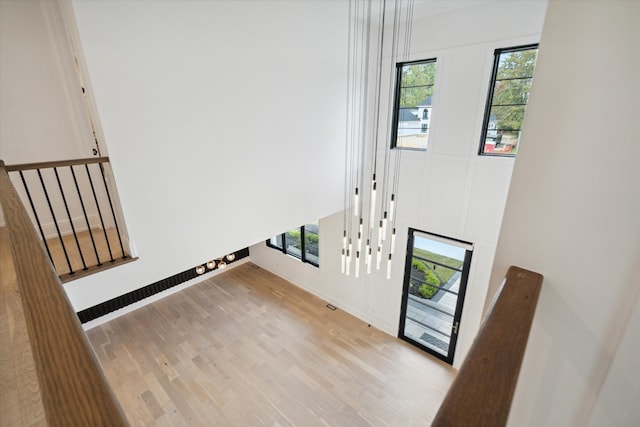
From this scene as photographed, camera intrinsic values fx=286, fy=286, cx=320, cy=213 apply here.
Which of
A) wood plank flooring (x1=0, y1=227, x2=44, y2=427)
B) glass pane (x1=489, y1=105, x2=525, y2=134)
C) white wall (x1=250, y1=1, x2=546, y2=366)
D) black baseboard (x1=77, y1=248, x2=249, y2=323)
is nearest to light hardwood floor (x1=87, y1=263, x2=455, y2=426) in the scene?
black baseboard (x1=77, y1=248, x2=249, y2=323)

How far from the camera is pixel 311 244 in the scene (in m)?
7.31

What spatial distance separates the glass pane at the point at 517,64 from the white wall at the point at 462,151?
0.14 meters

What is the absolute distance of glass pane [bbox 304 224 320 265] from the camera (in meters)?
7.22

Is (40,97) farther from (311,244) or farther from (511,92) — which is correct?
(511,92)

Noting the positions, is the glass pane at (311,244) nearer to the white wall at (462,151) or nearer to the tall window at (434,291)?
the white wall at (462,151)

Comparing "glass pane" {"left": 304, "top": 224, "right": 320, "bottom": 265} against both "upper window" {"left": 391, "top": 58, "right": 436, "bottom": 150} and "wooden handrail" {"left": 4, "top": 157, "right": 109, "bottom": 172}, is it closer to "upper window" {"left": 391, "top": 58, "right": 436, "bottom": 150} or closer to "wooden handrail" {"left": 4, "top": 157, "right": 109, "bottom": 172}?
"upper window" {"left": 391, "top": 58, "right": 436, "bottom": 150}

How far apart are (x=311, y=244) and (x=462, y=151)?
165 inches

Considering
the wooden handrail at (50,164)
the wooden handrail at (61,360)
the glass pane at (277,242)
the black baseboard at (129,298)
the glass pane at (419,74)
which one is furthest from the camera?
the glass pane at (277,242)

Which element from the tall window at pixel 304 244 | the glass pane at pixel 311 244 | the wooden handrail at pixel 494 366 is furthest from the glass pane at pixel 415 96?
the wooden handrail at pixel 494 366

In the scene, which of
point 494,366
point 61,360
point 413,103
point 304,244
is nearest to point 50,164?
point 61,360

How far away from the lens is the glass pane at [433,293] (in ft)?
16.4

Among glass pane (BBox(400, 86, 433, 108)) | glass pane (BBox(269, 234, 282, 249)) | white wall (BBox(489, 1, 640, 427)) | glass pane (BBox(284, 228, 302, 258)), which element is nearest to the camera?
white wall (BBox(489, 1, 640, 427))

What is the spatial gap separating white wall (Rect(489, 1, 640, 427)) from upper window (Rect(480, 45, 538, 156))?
3.28 metres

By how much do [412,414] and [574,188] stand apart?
465 cm
